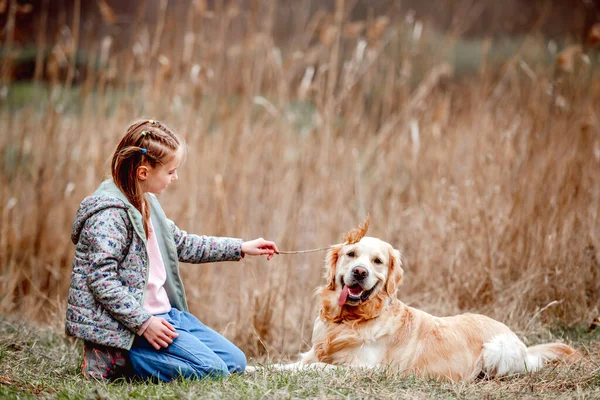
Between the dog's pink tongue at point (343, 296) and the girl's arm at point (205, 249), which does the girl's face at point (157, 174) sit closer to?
the girl's arm at point (205, 249)

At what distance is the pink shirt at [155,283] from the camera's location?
2.53 m

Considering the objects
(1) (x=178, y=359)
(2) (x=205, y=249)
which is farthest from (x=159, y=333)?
(2) (x=205, y=249)

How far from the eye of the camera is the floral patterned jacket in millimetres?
2326

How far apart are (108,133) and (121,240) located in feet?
7.09

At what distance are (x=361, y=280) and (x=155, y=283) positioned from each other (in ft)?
2.78

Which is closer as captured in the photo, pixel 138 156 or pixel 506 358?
pixel 138 156

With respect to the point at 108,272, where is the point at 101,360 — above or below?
below

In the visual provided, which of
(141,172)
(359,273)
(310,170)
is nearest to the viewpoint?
(141,172)

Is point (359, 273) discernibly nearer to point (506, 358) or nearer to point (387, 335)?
point (387, 335)

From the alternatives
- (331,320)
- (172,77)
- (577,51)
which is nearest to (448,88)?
(577,51)

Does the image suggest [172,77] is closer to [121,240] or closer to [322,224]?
[322,224]

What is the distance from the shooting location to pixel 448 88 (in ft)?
17.4

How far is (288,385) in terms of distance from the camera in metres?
2.27

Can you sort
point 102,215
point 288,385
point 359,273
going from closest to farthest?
point 288,385
point 102,215
point 359,273
